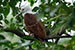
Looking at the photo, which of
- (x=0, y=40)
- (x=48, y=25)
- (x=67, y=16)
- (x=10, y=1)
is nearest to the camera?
(x=67, y=16)

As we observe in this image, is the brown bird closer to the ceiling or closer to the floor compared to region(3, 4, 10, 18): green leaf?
closer to the floor

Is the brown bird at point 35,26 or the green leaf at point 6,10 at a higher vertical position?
the green leaf at point 6,10

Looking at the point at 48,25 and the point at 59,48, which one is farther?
the point at 48,25

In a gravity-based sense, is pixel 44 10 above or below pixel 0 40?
above

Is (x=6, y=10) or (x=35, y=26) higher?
(x=6, y=10)

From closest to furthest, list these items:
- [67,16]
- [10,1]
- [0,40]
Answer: [67,16] → [0,40] → [10,1]

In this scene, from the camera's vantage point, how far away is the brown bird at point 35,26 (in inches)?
51.3

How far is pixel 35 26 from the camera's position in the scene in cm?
130

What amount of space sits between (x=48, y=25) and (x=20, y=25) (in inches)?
9.5

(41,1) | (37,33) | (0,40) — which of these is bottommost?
(37,33)

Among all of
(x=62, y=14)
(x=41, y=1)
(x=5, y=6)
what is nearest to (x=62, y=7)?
(x=62, y=14)

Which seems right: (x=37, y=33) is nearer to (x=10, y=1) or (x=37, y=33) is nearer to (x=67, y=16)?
(x=10, y=1)

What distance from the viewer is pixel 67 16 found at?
74 centimetres

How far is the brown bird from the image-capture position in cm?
130
